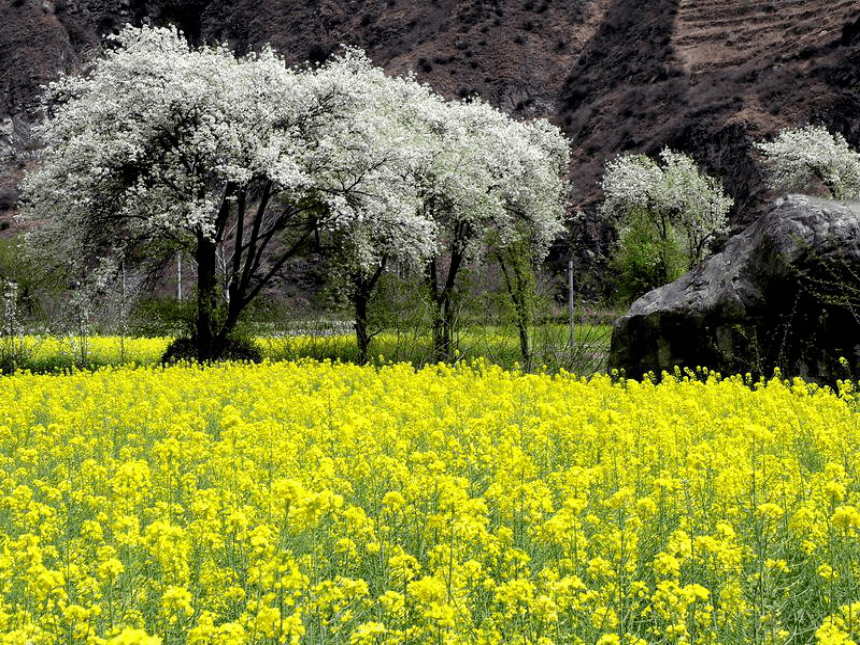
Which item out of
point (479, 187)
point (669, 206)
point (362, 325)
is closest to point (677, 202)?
point (669, 206)

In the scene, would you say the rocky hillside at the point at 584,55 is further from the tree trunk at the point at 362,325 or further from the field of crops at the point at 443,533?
the field of crops at the point at 443,533

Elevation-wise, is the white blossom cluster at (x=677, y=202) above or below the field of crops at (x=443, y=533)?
above

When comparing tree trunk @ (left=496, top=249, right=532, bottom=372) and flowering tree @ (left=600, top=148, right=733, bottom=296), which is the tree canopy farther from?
flowering tree @ (left=600, top=148, right=733, bottom=296)

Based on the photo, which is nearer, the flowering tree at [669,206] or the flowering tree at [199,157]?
the flowering tree at [199,157]

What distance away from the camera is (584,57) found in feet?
226

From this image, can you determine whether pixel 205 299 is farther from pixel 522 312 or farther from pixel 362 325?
pixel 522 312

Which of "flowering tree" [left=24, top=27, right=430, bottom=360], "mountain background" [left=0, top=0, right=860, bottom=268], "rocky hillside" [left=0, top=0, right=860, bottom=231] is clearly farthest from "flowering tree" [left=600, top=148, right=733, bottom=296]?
"flowering tree" [left=24, top=27, right=430, bottom=360]

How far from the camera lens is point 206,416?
9.80 meters

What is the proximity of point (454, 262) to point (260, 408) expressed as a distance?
57.8 ft

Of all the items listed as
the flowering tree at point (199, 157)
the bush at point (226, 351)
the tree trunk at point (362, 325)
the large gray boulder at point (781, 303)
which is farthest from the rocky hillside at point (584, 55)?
the bush at point (226, 351)

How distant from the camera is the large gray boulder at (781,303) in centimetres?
1213

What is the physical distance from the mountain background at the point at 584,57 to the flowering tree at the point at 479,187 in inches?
847

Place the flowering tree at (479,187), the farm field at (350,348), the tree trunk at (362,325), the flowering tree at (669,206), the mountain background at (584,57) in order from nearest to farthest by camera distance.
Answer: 1. the farm field at (350,348)
2. the tree trunk at (362,325)
3. the flowering tree at (479,187)
4. the flowering tree at (669,206)
5. the mountain background at (584,57)

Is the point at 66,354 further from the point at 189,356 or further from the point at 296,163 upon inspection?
the point at 296,163
